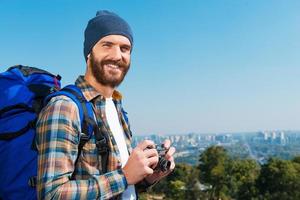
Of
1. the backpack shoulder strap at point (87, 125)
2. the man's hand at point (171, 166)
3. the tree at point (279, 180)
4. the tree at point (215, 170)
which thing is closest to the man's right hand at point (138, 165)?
the backpack shoulder strap at point (87, 125)

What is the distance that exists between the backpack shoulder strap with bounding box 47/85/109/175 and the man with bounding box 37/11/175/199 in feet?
0.09

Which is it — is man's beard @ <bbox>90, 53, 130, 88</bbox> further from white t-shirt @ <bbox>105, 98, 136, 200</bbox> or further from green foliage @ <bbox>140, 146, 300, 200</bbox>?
green foliage @ <bbox>140, 146, 300, 200</bbox>

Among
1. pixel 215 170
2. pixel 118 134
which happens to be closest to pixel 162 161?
pixel 118 134

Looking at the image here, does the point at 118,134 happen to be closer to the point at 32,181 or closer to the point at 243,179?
the point at 32,181

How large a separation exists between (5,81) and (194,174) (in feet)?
137

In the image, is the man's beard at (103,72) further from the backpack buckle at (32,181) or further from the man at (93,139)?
the backpack buckle at (32,181)

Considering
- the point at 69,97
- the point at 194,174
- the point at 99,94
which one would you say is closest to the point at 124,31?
the point at 99,94

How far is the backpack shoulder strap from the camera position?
7.09 ft

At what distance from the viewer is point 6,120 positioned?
2.32 metres

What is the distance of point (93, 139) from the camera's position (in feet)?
7.22

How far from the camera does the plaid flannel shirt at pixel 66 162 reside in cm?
204

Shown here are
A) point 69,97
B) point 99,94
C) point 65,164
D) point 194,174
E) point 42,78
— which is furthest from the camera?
point 194,174

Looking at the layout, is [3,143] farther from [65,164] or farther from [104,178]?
[104,178]

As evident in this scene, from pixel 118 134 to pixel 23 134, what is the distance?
0.56 metres
